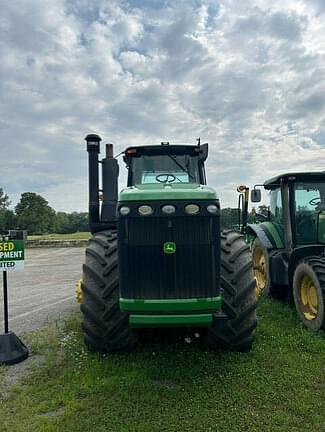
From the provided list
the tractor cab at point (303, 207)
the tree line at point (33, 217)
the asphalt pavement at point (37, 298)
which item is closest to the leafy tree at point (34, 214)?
the tree line at point (33, 217)

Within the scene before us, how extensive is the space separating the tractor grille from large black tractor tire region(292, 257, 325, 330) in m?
2.02

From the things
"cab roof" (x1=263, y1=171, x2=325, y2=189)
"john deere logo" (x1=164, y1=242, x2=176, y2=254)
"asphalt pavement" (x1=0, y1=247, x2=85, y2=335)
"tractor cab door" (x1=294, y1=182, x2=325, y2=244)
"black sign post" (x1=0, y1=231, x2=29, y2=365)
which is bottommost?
"asphalt pavement" (x1=0, y1=247, x2=85, y2=335)

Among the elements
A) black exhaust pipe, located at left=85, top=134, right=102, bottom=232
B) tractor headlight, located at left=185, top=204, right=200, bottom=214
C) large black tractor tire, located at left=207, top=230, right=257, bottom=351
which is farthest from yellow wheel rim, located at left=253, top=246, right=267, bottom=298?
tractor headlight, located at left=185, top=204, right=200, bottom=214

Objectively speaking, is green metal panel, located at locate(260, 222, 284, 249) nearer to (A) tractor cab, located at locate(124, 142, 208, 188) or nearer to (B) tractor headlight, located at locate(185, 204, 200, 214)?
(A) tractor cab, located at locate(124, 142, 208, 188)

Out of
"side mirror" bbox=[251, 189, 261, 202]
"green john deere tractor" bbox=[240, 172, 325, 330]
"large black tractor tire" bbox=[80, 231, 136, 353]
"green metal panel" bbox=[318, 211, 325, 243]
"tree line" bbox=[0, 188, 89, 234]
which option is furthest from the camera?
"tree line" bbox=[0, 188, 89, 234]

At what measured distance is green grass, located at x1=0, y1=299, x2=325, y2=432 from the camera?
9.53ft

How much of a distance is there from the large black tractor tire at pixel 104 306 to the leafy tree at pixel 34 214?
6256 centimetres

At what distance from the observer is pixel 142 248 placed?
341cm

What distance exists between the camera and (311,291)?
17.2ft

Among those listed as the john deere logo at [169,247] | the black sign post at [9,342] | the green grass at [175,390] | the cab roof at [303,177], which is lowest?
the green grass at [175,390]

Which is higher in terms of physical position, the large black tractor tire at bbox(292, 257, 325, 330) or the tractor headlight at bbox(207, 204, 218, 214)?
the tractor headlight at bbox(207, 204, 218, 214)

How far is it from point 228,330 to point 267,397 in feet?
2.50

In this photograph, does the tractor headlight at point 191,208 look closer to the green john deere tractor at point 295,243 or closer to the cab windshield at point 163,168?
the cab windshield at point 163,168

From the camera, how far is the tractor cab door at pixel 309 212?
609cm
